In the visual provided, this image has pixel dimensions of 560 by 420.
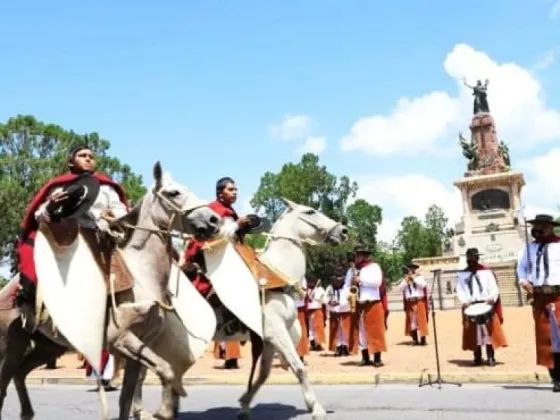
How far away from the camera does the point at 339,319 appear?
17859 millimetres

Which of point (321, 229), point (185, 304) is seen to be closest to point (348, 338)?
point (321, 229)

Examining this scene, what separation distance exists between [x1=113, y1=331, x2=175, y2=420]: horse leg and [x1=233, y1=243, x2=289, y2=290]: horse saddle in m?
2.03

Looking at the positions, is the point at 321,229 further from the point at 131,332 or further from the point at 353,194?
the point at 353,194

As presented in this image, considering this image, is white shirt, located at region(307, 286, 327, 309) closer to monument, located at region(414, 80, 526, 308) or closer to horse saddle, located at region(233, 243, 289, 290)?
horse saddle, located at region(233, 243, 289, 290)

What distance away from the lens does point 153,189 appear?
602 cm

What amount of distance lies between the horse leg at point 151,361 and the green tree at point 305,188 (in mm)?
58284

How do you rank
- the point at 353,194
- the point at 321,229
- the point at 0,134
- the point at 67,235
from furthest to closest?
the point at 353,194 < the point at 0,134 < the point at 321,229 < the point at 67,235

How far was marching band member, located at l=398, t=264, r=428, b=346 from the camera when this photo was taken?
19.0 metres

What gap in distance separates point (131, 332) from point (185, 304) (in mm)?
1066

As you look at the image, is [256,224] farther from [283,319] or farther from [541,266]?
[541,266]

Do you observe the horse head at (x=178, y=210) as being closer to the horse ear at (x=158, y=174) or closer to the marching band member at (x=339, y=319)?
the horse ear at (x=158, y=174)

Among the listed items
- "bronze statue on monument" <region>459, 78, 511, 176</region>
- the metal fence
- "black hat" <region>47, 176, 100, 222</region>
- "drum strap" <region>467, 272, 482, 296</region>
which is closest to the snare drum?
"drum strap" <region>467, 272, 482, 296</region>

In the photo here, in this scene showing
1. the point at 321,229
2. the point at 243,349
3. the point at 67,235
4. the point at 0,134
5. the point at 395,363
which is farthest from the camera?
the point at 0,134

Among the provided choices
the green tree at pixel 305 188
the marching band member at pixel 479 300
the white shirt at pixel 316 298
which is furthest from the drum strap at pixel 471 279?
the green tree at pixel 305 188
